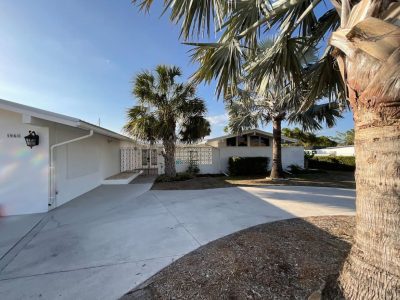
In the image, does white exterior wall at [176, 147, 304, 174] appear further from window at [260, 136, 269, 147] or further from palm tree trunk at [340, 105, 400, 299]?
palm tree trunk at [340, 105, 400, 299]

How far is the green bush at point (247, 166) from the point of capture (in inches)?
633

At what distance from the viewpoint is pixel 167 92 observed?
1140 centimetres

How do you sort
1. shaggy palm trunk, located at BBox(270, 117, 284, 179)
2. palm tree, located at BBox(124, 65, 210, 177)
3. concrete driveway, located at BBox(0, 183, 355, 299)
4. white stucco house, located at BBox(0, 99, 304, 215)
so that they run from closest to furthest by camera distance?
concrete driveway, located at BBox(0, 183, 355, 299), white stucco house, located at BBox(0, 99, 304, 215), palm tree, located at BBox(124, 65, 210, 177), shaggy palm trunk, located at BBox(270, 117, 284, 179)

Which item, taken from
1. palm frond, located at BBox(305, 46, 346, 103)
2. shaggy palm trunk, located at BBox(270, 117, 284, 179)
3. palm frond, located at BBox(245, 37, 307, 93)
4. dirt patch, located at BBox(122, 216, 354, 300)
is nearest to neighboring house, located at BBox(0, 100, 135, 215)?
palm frond, located at BBox(245, 37, 307, 93)

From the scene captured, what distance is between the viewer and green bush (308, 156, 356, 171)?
1848 centimetres

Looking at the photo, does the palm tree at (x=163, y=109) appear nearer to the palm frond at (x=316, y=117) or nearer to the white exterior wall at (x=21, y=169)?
the white exterior wall at (x=21, y=169)

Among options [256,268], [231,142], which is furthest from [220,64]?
[231,142]

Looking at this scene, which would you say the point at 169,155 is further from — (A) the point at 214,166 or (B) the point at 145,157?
(B) the point at 145,157

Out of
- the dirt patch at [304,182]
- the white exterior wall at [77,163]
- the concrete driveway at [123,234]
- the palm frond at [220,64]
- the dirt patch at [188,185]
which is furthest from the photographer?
the dirt patch at [304,182]

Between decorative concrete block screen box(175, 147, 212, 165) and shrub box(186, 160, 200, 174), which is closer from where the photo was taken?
shrub box(186, 160, 200, 174)

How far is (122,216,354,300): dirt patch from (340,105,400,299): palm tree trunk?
53 cm

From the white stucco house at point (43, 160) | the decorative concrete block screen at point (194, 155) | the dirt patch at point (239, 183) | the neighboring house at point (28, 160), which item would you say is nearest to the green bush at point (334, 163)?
the dirt patch at point (239, 183)

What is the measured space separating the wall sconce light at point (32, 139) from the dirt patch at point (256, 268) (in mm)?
5663

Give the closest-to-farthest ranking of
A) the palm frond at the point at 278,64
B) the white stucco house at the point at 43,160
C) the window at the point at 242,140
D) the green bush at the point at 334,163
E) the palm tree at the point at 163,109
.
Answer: the palm frond at the point at 278,64
the white stucco house at the point at 43,160
the palm tree at the point at 163,109
the window at the point at 242,140
the green bush at the point at 334,163
